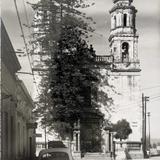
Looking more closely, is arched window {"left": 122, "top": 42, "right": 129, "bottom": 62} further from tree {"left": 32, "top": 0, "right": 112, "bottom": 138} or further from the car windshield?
the car windshield

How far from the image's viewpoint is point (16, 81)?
69.6ft

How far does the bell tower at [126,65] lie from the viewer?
1924 inches

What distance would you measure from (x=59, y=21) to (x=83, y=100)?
338 cm

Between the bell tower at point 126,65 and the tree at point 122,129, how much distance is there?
47.2 inches

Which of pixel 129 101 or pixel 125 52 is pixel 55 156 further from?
pixel 129 101

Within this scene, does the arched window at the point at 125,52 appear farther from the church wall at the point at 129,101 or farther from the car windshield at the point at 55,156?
the car windshield at the point at 55,156

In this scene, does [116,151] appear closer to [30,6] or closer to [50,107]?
[50,107]

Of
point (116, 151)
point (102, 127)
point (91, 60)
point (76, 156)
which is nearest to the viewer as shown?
point (91, 60)

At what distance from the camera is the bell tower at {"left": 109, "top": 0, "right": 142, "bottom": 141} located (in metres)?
48.9

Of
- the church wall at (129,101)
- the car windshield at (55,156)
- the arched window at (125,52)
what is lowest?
the car windshield at (55,156)

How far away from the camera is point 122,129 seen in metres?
48.1

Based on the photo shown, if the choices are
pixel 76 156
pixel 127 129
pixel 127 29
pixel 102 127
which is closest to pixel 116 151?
pixel 76 156

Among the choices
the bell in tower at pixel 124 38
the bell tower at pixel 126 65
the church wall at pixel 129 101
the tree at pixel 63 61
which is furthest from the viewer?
the church wall at pixel 129 101

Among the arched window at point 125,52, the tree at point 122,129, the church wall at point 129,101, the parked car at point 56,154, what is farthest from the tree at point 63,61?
the church wall at point 129,101
